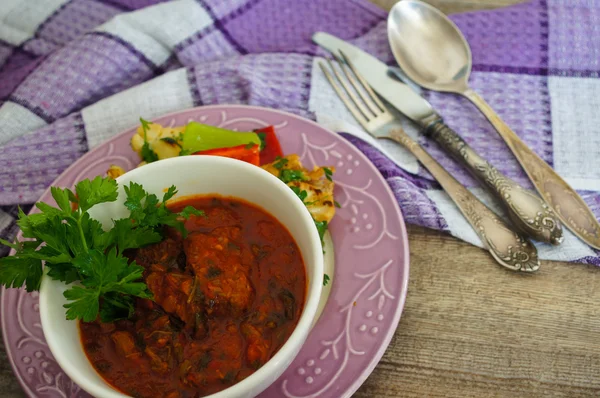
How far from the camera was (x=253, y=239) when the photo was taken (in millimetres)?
1759

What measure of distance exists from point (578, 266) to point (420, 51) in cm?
122

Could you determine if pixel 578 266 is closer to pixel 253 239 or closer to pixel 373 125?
pixel 373 125

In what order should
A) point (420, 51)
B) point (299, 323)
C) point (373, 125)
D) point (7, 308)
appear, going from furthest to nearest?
1. point (420, 51)
2. point (373, 125)
3. point (7, 308)
4. point (299, 323)

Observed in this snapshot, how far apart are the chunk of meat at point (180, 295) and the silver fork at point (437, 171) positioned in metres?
1.15

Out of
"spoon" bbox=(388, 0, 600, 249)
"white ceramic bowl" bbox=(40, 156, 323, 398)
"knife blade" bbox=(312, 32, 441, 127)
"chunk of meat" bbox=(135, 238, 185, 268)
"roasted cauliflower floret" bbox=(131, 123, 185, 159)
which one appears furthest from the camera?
"knife blade" bbox=(312, 32, 441, 127)

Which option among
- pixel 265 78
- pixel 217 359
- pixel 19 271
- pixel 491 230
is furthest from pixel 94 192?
pixel 491 230

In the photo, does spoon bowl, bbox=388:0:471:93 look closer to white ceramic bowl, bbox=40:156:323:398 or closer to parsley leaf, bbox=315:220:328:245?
parsley leaf, bbox=315:220:328:245

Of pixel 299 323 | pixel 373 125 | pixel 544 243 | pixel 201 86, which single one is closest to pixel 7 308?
pixel 299 323

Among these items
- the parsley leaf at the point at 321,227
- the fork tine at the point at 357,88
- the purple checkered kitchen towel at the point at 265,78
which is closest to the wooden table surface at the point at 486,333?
the purple checkered kitchen towel at the point at 265,78

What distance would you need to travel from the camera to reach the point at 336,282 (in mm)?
1945

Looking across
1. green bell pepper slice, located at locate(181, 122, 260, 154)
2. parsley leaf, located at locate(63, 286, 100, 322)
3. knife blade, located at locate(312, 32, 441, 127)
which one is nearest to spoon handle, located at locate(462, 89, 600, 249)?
knife blade, located at locate(312, 32, 441, 127)

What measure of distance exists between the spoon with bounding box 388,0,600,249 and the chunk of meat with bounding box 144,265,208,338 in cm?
146

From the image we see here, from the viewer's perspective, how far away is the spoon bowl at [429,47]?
8.64ft

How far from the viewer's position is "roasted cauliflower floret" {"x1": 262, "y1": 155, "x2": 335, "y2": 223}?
2.01 meters
